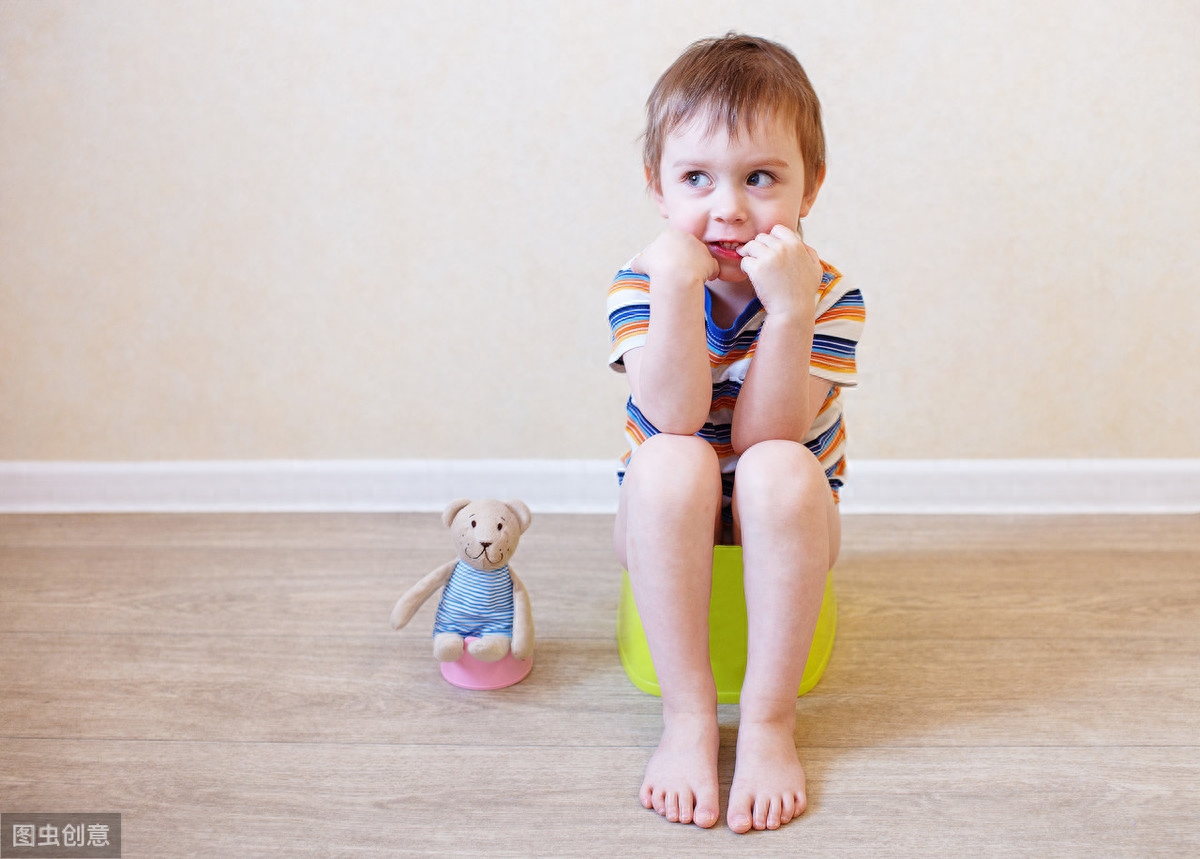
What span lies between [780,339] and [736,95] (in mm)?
230

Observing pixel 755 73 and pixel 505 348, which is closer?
pixel 755 73

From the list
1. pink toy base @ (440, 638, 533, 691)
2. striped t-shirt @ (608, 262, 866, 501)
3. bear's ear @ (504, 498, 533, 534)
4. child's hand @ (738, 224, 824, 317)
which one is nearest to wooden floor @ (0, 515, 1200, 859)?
pink toy base @ (440, 638, 533, 691)

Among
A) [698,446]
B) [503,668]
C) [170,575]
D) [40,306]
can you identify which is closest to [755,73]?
[698,446]

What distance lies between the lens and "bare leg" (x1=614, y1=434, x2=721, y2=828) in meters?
0.97

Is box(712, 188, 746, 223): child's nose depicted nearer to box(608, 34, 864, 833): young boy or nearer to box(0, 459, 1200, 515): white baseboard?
box(608, 34, 864, 833): young boy

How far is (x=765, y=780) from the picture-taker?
0.91 metres

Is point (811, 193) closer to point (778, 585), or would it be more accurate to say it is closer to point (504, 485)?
point (778, 585)

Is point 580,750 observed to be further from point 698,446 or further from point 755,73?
point 755,73

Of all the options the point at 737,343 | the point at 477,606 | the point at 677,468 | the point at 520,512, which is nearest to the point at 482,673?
the point at 477,606

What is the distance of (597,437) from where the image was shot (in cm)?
159

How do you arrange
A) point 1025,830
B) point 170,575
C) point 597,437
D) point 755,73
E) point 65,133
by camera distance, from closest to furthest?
point 1025,830
point 755,73
point 170,575
point 65,133
point 597,437

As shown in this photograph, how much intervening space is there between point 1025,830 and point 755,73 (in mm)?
710

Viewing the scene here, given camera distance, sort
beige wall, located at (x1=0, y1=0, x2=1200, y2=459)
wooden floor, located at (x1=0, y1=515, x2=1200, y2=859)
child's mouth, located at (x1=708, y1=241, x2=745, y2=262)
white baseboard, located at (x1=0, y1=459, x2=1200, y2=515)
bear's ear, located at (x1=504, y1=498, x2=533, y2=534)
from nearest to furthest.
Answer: wooden floor, located at (x1=0, y1=515, x2=1200, y2=859)
child's mouth, located at (x1=708, y1=241, x2=745, y2=262)
bear's ear, located at (x1=504, y1=498, x2=533, y2=534)
beige wall, located at (x1=0, y1=0, x2=1200, y2=459)
white baseboard, located at (x1=0, y1=459, x2=1200, y2=515)

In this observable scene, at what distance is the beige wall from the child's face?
1.59ft
